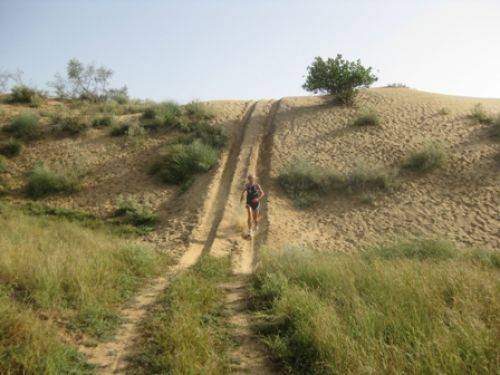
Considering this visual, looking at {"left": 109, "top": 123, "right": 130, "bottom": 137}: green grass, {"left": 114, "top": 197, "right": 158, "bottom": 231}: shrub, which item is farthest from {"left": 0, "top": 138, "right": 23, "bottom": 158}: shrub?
{"left": 114, "top": 197, "right": 158, "bottom": 231}: shrub

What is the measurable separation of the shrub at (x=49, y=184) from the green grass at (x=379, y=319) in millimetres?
10544

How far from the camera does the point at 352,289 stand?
4934 millimetres

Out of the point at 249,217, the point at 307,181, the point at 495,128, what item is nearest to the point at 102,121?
the point at 307,181

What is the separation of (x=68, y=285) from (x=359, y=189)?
10127mm

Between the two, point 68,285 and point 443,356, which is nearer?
point 443,356

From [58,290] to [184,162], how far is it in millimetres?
9604

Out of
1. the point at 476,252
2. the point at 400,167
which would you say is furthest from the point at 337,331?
the point at 400,167

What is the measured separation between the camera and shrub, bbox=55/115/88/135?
57.3 ft

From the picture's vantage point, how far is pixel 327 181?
12.8 meters

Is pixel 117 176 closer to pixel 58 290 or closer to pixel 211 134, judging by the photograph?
pixel 211 134

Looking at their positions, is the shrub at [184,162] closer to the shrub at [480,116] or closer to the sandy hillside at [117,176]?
the sandy hillside at [117,176]

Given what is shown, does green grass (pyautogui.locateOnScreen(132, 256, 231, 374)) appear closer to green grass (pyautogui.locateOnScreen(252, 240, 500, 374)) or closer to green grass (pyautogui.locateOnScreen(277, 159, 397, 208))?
green grass (pyautogui.locateOnScreen(252, 240, 500, 374))

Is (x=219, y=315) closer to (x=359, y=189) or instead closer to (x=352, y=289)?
(x=352, y=289)

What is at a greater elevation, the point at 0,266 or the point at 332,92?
the point at 332,92
